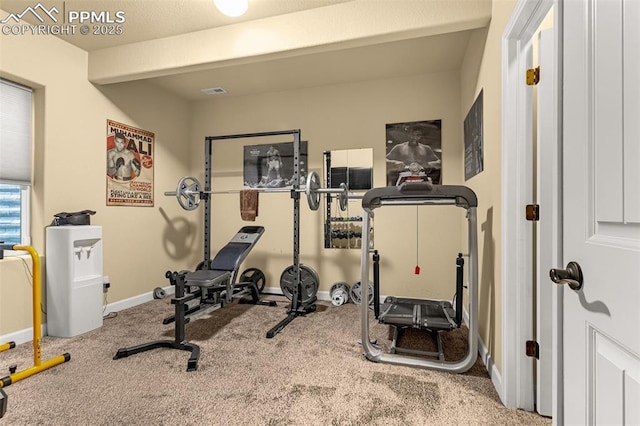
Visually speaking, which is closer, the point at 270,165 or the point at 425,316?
the point at 425,316

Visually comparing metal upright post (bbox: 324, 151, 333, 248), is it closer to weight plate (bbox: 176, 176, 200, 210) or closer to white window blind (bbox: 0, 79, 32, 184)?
weight plate (bbox: 176, 176, 200, 210)

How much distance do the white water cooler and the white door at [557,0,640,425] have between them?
11.1ft

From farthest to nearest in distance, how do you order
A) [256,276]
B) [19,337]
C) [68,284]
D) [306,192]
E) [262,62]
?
[256,276] < [262,62] < [306,192] < [68,284] < [19,337]

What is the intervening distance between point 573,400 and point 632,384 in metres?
0.25

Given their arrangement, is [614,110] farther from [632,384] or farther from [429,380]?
[429,380]

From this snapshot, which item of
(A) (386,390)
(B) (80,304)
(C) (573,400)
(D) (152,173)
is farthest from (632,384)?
(D) (152,173)

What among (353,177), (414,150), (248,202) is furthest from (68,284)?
(414,150)

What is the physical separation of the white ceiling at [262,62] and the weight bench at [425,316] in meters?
2.05

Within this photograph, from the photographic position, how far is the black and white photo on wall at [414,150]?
3520 millimetres

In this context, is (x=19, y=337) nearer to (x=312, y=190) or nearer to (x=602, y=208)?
(x=312, y=190)

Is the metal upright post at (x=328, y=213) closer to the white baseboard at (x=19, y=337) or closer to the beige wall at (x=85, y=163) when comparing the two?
the beige wall at (x=85, y=163)

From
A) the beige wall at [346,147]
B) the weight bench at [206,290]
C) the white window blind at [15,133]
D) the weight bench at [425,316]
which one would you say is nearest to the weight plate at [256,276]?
the beige wall at [346,147]

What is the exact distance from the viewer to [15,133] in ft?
8.61

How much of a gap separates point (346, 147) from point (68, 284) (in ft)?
10.1
